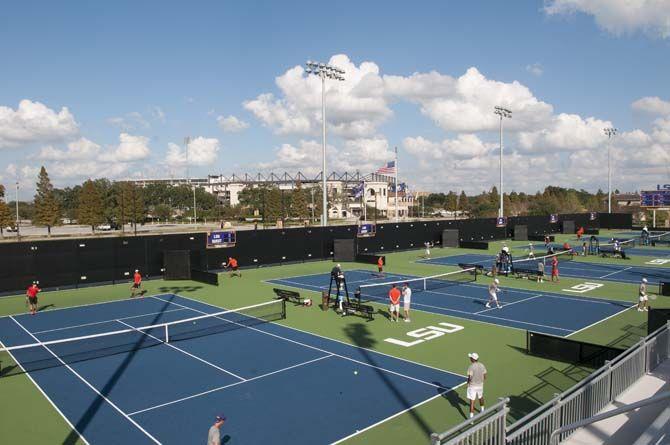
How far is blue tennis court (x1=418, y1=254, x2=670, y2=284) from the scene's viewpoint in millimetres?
34250

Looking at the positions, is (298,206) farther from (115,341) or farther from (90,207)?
(115,341)

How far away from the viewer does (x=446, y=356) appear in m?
17.1

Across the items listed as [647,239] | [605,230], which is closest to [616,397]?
[647,239]

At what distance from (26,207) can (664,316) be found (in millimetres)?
193373

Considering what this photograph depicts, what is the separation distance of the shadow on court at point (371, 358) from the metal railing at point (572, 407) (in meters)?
1.42

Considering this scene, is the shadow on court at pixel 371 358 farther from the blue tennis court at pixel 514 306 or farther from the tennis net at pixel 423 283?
the tennis net at pixel 423 283

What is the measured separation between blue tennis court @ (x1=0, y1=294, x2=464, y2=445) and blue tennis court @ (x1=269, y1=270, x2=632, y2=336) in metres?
7.59

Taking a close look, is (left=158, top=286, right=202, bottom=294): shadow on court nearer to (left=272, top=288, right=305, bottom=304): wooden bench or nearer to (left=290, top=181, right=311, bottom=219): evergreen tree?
(left=272, top=288, right=305, bottom=304): wooden bench

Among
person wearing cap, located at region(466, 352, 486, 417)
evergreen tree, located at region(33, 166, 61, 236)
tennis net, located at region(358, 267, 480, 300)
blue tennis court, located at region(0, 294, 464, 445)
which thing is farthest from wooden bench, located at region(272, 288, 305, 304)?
evergreen tree, located at region(33, 166, 61, 236)

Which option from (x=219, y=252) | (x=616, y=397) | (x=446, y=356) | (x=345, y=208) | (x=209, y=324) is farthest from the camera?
(x=345, y=208)

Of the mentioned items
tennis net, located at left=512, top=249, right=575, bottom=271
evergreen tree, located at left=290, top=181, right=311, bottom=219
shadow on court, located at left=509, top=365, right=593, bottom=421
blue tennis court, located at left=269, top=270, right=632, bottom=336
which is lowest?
shadow on court, located at left=509, top=365, right=593, bottom=421

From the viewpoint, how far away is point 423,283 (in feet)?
105

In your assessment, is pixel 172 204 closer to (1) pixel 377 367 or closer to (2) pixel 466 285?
(2) pixel 466 285

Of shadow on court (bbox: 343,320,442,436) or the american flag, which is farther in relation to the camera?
the american flag
